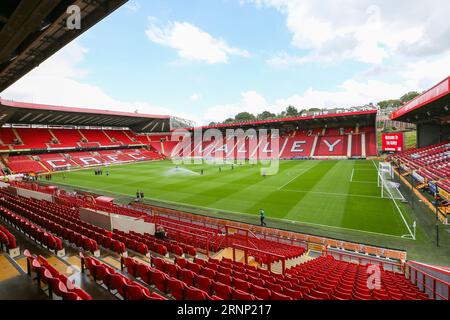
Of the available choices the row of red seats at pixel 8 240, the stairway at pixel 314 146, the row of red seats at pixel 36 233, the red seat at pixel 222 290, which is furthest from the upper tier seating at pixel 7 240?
the stairway at pixel 314 146

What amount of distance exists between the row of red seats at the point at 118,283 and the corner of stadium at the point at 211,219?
0.10 ft

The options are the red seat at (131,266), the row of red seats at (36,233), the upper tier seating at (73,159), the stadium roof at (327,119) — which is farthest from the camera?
the stadium roof at (327,119)

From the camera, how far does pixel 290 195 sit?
71.2 feet

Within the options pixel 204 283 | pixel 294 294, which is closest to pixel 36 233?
pixel 204 283

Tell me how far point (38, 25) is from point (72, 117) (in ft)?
161

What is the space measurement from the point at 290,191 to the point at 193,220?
11.0 metres

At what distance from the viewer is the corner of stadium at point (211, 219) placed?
208 inches

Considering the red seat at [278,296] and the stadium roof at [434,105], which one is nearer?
the red seat at [278,296]

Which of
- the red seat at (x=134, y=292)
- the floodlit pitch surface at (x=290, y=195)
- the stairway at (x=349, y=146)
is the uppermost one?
the stairway at (x=349, y=146)

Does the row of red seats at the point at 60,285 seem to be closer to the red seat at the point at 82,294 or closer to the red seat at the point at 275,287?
the red seat at the point at 82,294

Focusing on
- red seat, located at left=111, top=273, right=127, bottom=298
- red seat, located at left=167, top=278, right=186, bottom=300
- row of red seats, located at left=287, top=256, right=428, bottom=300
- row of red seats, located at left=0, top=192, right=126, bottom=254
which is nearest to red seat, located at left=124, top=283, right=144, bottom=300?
red seat, located at left=111, top=273, right=127, bottom=298

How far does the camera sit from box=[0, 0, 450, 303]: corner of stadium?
5281 mm

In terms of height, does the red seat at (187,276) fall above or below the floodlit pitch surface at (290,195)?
above
